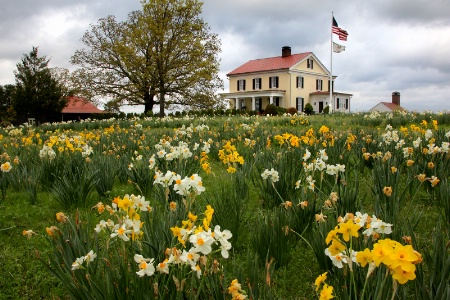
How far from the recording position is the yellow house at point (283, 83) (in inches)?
1667

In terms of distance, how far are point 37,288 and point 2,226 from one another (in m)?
1.08

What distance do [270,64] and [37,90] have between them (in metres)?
25.2

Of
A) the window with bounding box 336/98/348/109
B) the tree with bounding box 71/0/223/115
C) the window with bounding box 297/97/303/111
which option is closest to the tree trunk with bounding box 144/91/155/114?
the tree with bounding box 71/0/223/115

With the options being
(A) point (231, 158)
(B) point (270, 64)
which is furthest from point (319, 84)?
(A) point (231, 158)

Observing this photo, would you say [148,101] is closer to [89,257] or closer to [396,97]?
[89,257]

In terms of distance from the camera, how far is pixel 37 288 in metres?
2.41

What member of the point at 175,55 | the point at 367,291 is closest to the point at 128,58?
the point at 175,55

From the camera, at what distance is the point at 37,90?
30719 millimetres

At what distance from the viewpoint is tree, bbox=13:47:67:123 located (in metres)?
30.2

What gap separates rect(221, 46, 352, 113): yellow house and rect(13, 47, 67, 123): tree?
20.9 m

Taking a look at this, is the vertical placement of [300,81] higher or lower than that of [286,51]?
lower

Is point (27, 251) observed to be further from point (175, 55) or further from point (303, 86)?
point (303, 86)

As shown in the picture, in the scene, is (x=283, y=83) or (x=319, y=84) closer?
(x=283, y=83)

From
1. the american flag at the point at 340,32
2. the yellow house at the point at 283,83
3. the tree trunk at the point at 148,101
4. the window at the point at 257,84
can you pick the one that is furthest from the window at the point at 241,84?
the american flag at the point at 340,32
